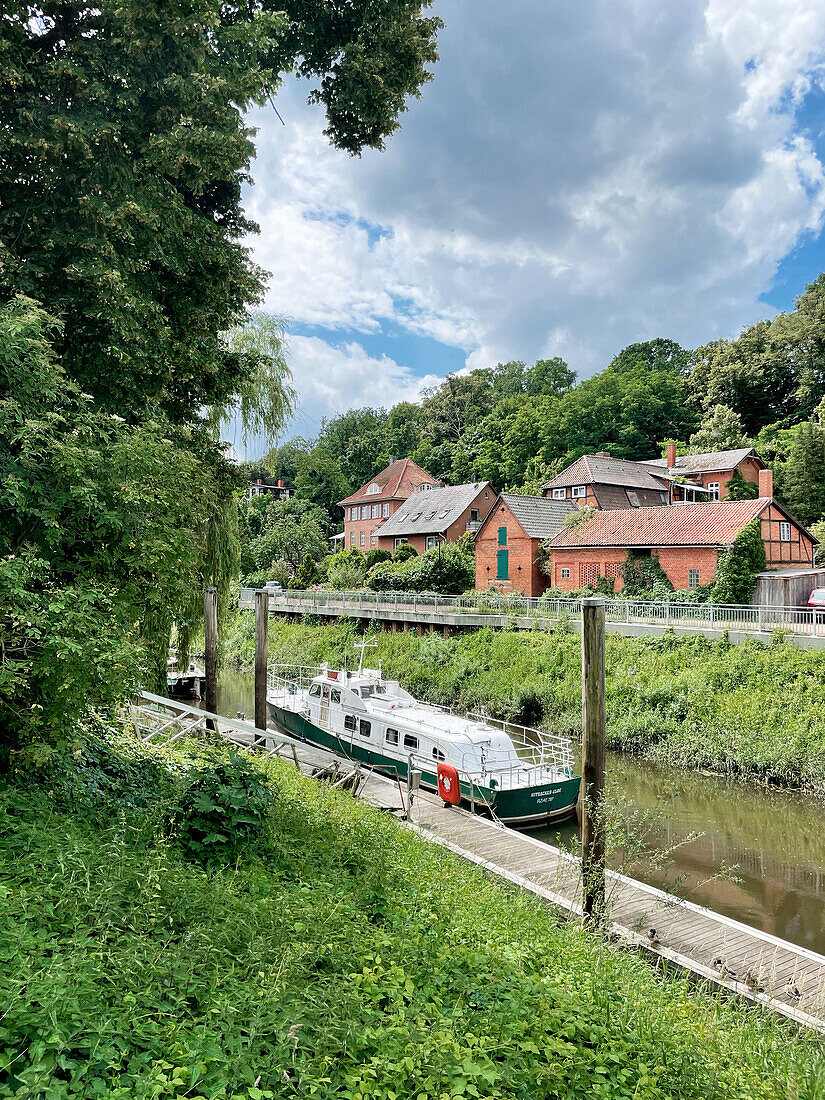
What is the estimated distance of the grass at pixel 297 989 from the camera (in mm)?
3348

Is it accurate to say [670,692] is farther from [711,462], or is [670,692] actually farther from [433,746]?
[711,462]

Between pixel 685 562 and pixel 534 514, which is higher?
pixel 534 514

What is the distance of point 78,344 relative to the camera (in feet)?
23.2

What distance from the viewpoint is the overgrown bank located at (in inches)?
677

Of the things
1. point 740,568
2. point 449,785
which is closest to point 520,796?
point 449,785

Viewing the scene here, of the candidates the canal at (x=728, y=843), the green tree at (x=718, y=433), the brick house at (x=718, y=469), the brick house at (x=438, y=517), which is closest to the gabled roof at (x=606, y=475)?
the brick house at (x=718, y=469)

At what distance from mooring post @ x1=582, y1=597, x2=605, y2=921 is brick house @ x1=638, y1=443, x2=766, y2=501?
39.4 metres

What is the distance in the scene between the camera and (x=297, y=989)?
4047 mm

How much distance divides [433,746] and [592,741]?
6.98 meters

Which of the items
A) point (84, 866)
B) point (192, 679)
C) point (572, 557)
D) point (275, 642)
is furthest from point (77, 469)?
point (275, 642)

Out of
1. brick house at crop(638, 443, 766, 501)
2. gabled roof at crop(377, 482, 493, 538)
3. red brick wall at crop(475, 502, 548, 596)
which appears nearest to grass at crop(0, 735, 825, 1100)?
red brick wall at crop(475, 502, 548, 596)

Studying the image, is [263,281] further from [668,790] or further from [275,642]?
[275,642]

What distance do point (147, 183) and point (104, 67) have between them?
4.07 ft

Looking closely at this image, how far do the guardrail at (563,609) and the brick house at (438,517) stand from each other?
1132 centimetres
